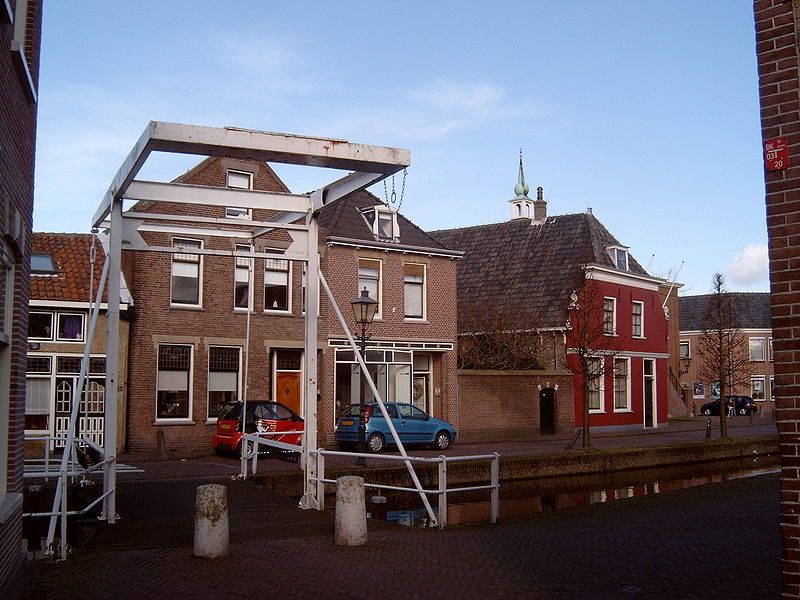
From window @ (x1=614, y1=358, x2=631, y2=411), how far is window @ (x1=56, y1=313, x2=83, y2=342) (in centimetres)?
2212

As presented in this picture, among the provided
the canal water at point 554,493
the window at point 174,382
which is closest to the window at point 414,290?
the window at point 174,382

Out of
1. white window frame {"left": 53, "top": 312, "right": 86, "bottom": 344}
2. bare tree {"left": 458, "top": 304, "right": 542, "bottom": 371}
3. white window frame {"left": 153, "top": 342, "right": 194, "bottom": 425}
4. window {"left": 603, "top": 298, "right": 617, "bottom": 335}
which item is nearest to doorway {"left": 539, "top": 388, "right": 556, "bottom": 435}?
bare tree {"left": 458, "top": 304, "right": 542, "bottom": 371}

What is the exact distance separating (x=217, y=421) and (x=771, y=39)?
2001cm

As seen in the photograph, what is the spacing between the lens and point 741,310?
6469 centimetres

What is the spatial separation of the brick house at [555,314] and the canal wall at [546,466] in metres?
7.76

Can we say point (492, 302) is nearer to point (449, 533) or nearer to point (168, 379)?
point (168, 379)

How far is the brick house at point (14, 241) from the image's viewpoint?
6.77 m

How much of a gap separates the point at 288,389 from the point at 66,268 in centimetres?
747

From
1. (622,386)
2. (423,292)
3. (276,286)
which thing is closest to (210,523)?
(276,286)

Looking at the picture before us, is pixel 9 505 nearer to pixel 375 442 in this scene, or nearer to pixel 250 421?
pixel 250 421

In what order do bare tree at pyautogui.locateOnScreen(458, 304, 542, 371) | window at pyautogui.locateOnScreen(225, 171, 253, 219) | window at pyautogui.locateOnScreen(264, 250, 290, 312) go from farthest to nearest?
bare tree at pyautogui.locateOnScreen(458, 304, 542, 371)
window at pyautogui.locateOnScreen(264, 250, 290, 312)
window at pyautogui.locateOnScreen(225, 171, 253, 219)

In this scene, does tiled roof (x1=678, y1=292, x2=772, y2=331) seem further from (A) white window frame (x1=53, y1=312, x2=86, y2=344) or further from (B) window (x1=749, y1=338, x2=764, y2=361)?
(A) white window frame (x1=53, y1=312, x2=86, y2=344)

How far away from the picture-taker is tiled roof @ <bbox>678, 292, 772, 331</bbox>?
6481 centimetres

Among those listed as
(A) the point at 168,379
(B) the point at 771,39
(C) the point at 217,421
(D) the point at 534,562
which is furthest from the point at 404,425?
(B) the point at 771,39
